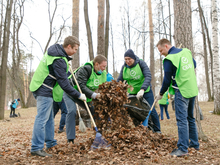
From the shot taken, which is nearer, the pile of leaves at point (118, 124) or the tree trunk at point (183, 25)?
the pile of leaves at point (118, 124)

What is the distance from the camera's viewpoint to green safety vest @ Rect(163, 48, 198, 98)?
9.96 feet

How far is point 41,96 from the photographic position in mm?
3201

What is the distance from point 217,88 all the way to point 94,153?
295 inches

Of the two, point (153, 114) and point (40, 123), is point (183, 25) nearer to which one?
point (153, 114)

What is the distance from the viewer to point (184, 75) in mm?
3053

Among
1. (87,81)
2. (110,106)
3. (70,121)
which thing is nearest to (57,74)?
(87,81)

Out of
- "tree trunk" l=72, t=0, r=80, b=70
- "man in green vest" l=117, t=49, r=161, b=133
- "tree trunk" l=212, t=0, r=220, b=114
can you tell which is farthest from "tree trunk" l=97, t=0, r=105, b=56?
"tree trunk" l=212, t=0, r=220, b=114

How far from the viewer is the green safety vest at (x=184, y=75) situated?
3037 millimetres

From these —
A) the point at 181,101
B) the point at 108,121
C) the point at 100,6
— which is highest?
the point at 100,6

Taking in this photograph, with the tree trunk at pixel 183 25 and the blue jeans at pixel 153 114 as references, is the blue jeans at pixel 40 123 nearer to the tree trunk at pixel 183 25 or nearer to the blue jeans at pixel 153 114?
the blue jeans at pixel 153 114

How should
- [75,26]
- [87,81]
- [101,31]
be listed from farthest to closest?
[75,26] < [101,31] < [87,81]

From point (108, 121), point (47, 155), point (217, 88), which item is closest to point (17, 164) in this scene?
point (47, 155)

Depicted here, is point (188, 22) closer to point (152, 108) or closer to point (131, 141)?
point (152, 108)

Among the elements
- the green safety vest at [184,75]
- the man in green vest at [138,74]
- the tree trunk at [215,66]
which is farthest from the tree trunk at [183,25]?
A: the tree trunk at [215,66]
